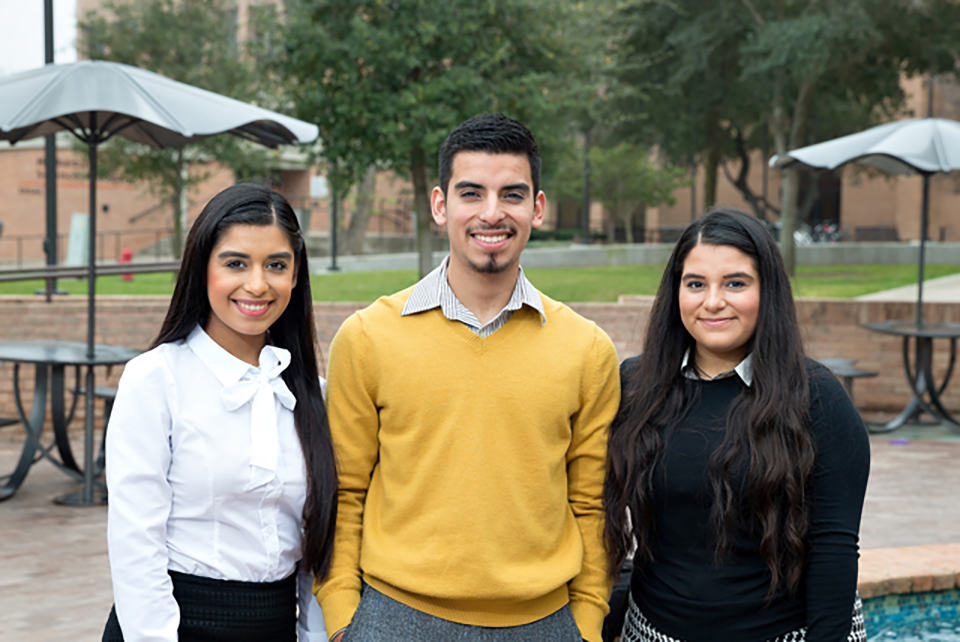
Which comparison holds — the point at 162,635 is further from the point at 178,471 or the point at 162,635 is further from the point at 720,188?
the point at 720,188

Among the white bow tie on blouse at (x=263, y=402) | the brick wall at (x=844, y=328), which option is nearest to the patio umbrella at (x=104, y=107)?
the brick wall at (x=844, y=328)

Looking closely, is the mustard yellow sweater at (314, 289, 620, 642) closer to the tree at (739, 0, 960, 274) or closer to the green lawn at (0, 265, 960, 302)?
the green lawn at (0, 265, 960, 302)

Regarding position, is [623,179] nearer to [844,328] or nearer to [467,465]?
[844,328]

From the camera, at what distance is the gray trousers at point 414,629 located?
95.6 inches

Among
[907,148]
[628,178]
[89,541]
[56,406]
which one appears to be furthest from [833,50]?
[89,541]

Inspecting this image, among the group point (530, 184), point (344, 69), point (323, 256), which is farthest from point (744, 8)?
point (530, 184)

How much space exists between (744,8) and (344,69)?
34.0 ft

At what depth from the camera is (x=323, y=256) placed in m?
28.2

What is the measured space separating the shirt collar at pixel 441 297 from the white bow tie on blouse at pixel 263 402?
1.26ft

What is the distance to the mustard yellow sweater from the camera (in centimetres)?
244

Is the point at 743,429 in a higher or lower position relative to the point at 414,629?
higher

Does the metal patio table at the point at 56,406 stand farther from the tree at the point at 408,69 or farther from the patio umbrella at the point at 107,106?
the tree at the point at 408,69

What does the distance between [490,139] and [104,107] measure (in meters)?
4.36

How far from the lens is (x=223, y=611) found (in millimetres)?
2391
